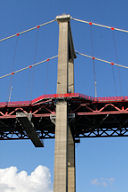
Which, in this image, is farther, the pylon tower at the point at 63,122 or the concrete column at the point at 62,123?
the pylon tower at the point at 63,122

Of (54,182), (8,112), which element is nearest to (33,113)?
(8,112)

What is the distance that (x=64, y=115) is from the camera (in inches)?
1511

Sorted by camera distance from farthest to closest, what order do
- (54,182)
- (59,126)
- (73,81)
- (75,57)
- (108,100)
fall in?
1. (75,57)
2. (73,81)
3. (108,100)
4. (59,126)
5. (54,182)

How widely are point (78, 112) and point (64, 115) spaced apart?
5.98m

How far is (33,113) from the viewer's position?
42875 mm

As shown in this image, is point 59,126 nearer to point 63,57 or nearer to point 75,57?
point 63,57

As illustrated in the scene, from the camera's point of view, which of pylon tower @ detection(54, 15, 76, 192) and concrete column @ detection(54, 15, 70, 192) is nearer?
concrete column @ detection(54, 15, 70, 192)

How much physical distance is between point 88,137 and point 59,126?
12.8 meters

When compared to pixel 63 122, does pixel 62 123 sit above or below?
below

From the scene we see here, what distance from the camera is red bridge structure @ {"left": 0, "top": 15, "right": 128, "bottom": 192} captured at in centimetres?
3644

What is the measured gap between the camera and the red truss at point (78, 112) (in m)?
40.9

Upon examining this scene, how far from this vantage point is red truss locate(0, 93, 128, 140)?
1609 inches

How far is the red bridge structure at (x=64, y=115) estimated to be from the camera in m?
36.4

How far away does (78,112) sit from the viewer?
43875mm
